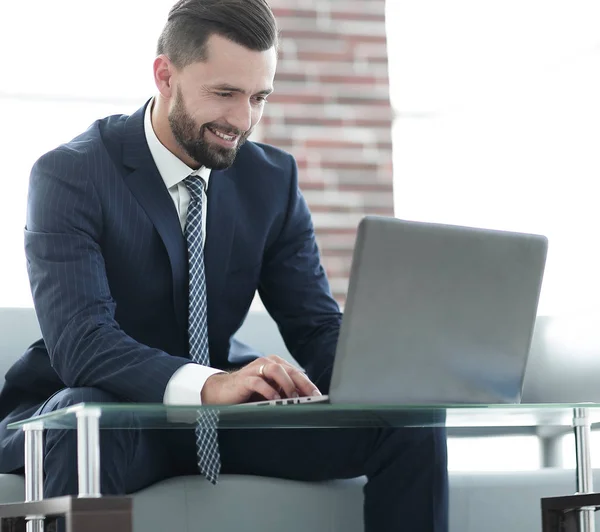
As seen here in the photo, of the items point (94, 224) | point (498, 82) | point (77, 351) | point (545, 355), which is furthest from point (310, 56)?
point (77, 351)

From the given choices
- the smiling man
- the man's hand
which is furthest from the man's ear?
the man's hand

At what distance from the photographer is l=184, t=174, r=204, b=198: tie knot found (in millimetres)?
2266

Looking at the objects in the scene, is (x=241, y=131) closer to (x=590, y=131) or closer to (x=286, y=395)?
(x=286, y=395)

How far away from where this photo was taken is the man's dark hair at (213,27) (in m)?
2.23

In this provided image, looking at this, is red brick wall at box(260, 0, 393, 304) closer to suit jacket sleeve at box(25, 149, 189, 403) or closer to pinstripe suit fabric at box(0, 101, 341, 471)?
pinstripe suit fabric at box(0, 101, 341, 471)

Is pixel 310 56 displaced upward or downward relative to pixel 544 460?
upward

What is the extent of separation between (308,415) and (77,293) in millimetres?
572

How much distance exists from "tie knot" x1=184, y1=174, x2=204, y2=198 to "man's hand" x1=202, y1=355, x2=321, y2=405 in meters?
0.66

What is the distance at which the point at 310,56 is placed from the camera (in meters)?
4.41

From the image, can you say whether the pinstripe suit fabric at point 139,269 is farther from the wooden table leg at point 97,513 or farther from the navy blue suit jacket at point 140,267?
the wooden table leg at point 97,513

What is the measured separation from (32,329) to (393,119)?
2415mm

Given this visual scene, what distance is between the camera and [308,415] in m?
1.56

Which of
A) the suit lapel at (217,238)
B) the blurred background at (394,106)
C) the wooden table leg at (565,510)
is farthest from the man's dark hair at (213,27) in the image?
the blurred background at (394,106)

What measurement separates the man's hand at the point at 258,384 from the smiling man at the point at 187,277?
0.35 feet
